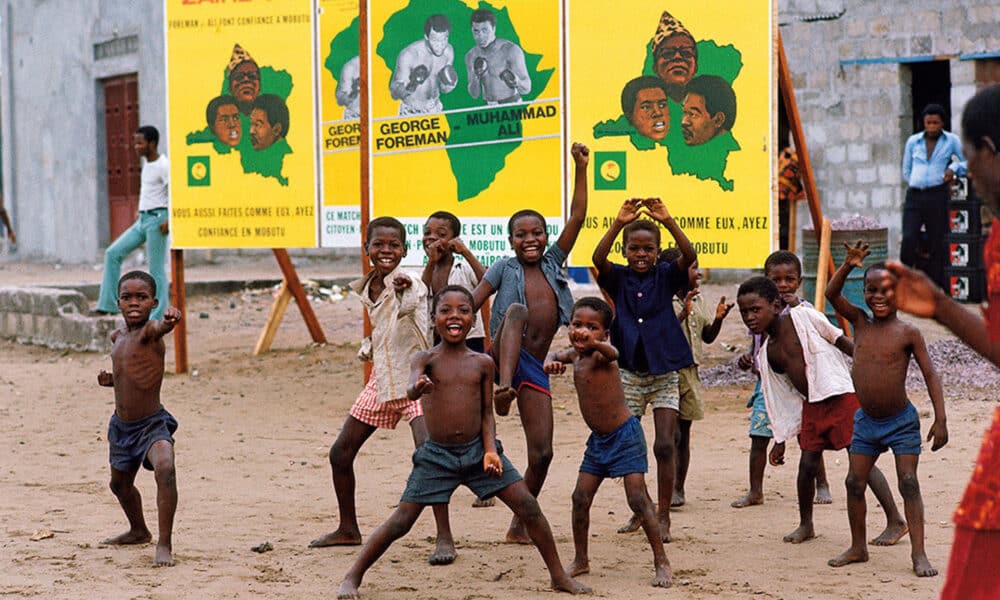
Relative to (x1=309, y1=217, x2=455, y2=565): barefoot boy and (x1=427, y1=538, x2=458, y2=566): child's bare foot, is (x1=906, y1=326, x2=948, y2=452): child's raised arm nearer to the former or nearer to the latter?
(x1=427, y1=538, x2=458, y2=566): child's bare foot

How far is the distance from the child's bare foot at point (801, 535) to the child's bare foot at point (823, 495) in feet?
2.69

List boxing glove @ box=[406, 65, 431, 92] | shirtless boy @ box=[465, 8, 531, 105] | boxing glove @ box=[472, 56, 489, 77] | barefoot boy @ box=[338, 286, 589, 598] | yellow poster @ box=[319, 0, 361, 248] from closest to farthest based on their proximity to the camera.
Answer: barefoot boy @ box=[338, 286, 589, 598] < shirtless boy @ box=[465, 8, 531, 105] < boxing glove @ box=[472, 56, 489, 77] < boxing glove @ box=[406, 65, 431, 92] < yellow poster @ box=[319, 0, 361, 248]

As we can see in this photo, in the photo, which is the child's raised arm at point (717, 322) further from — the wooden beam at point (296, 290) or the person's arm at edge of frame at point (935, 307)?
the wooden beam at point (296, 290)

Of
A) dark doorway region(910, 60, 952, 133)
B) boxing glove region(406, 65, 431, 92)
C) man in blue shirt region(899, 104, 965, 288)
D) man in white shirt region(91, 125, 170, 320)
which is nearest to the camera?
boxing glove region(406, 65, 431, 92)

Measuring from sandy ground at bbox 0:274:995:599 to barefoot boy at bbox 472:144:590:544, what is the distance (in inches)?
18.5

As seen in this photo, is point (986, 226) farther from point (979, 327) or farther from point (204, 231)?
point (979, 327)

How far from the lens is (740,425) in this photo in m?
9.14

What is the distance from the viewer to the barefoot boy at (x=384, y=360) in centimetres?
620

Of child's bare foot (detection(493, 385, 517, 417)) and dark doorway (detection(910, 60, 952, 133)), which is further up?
dark doorway (detection(910, 60, 952, 133))

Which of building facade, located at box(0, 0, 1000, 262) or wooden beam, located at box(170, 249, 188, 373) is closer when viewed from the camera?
wooden beam, located at box(170, 249, 188, 373)

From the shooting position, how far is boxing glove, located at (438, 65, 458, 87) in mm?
10039

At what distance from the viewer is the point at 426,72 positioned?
10.2m

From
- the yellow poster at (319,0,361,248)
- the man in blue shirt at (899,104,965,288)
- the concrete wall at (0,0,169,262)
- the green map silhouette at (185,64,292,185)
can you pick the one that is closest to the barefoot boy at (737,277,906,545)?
the yellow poster at (319,0,361,248)

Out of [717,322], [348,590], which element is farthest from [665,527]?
[348,590]
